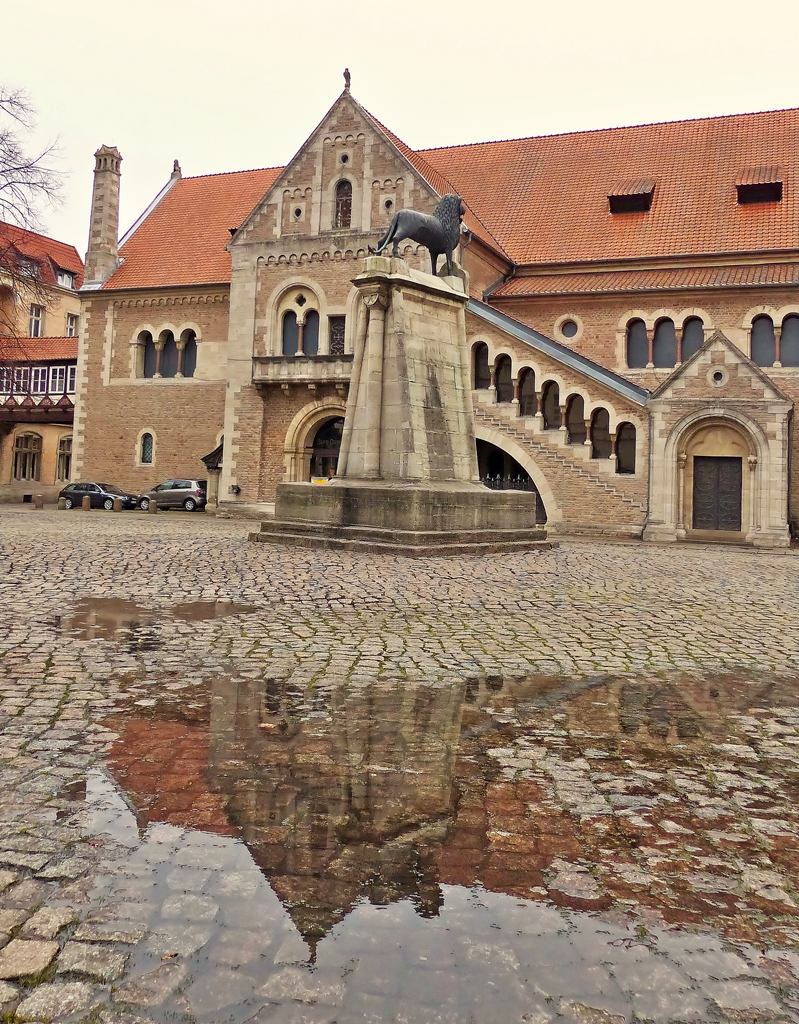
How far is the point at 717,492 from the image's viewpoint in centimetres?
2406

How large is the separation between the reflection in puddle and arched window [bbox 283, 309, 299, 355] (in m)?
25.8

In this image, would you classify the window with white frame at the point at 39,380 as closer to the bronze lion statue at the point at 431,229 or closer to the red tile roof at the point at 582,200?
the red tile roof at the point at 582,200

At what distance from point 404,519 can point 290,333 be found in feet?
56.7

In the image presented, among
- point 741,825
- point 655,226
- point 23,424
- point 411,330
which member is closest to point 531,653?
point 741,825

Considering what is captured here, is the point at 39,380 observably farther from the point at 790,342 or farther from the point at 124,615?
the point at 124,615

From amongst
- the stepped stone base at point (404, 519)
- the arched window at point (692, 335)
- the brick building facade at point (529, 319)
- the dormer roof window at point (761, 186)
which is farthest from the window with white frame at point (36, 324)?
the stepped stone base at point (404, 519)

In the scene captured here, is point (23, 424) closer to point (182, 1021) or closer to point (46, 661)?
point (46, 661)

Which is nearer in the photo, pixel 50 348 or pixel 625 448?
pixel 625 448

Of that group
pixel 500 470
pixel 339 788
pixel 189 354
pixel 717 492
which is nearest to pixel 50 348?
pixel 189 354

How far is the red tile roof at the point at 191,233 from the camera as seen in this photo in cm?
3378

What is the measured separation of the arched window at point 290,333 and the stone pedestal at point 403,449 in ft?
47.6

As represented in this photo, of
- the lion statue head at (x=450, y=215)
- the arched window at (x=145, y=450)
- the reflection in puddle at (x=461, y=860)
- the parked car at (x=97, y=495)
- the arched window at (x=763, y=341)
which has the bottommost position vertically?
the reflection in puddle at (x=461, y=860)

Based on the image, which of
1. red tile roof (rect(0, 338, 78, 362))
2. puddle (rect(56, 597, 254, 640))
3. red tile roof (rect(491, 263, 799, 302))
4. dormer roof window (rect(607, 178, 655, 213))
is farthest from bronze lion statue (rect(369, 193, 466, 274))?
red tile roof (rect(0, 338, 78, 362))

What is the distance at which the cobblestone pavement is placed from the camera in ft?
7.37
